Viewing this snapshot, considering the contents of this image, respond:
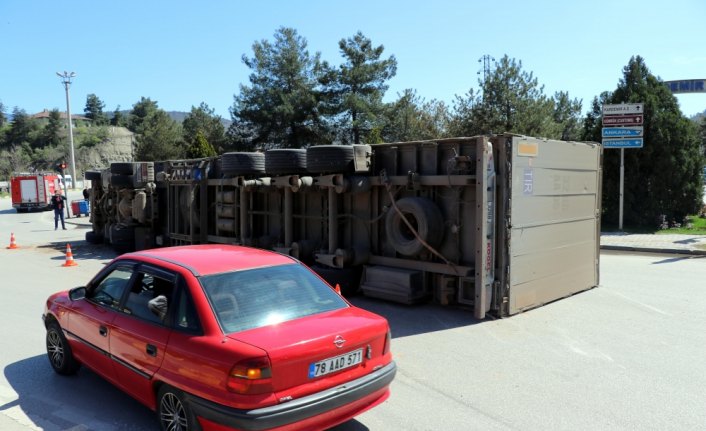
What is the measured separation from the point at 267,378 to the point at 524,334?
435cm

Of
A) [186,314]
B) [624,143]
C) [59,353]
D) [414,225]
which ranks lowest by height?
[59,353]

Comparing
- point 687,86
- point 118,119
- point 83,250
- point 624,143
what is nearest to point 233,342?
point 83,250

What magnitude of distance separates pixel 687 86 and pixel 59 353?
22612mm

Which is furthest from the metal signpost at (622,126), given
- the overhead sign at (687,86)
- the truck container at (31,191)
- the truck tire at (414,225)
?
the truck container at (31,191)

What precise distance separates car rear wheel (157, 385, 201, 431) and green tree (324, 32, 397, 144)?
3610cm

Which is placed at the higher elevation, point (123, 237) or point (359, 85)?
point (359, 85)

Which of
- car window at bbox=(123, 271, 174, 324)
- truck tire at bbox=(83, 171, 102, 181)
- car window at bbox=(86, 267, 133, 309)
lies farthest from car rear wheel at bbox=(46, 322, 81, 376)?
truck tire at bbox=(83, 171, 102, 181)

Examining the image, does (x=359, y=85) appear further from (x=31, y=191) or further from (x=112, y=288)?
(x=112, y=288)

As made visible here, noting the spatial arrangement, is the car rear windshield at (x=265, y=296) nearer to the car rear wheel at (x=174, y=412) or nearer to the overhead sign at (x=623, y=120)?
the car rear wheel at (x=174, y=412)

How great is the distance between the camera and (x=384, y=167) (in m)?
8.96

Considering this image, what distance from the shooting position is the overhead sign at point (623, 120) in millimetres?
16906

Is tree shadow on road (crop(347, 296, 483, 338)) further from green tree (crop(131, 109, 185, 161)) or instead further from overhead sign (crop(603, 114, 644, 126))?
green tree (crop(131, 109, 185, 161))

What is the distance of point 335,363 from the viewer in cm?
378

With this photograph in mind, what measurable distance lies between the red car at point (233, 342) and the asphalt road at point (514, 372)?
47 cm
